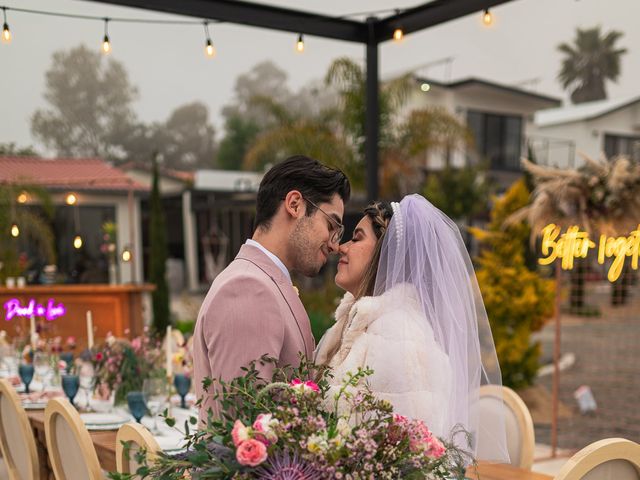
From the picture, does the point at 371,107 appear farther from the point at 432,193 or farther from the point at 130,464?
the point at 432,193

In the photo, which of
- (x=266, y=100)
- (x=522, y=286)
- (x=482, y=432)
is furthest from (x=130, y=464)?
(x=266, y=100)

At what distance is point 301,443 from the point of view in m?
1.57

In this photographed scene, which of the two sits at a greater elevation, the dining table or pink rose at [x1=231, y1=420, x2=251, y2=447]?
pink rose at [x1=231, y1=420, x2=251, y2=447]

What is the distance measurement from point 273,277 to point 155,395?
6.03 feet

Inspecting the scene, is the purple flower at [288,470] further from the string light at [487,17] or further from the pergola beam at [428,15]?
the string light at [487,17]

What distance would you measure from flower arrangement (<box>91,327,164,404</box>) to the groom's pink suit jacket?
6.52 ft

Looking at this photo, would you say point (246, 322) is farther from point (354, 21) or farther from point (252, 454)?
point (354, 21)

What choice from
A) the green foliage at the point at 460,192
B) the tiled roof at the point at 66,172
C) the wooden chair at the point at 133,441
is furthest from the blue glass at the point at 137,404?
the green foliage at the point at 460,192

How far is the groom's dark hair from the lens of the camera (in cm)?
216

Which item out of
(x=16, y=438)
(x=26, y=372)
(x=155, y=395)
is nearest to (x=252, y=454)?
(x=155, y=395)

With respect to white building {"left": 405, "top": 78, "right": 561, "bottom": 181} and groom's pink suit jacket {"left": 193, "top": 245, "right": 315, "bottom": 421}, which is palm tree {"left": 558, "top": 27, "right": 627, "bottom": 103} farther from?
groom's pink suit jacket {"left": 193, "top": 245, "right": 315, "bottom": 421}

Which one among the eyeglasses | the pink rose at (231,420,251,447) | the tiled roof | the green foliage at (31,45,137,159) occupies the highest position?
the green foliage at (31,45,137,159)

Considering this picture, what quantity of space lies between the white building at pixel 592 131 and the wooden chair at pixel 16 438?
2640cm

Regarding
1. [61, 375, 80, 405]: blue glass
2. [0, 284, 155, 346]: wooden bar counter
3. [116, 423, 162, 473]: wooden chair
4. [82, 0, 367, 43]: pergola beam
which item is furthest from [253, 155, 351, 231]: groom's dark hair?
[0, 284, 155, 346]: wooden bar counter
